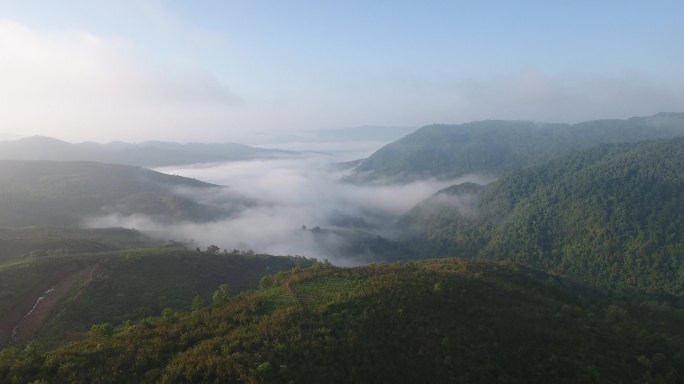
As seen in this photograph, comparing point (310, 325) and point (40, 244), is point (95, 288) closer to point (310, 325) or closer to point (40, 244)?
point (40, 244)

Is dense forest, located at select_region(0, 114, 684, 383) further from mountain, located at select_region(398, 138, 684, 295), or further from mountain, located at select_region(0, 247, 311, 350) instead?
mountain, located at select_region(398, 138, 684, 295)

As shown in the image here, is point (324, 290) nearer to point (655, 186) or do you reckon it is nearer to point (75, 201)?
point (655, 186)

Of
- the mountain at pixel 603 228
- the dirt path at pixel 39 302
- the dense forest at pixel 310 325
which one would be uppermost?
the dense forest at pixel 310 325

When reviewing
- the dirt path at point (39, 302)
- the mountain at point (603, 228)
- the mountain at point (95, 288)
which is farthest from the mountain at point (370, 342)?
the mountain at point (603, 228)

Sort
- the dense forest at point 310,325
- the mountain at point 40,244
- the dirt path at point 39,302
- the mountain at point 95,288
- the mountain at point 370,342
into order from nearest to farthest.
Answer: the mountain at point 370,342, the dense forest at point 310,325, the dirt path at point 39,302, the mountain at point 95,288, the mountain at point 40,244

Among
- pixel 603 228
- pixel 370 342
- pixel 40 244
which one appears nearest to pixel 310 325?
pixel 370 342

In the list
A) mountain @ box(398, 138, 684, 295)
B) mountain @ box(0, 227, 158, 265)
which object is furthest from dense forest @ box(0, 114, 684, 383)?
mountain @ box(398, 138, 684, 295)

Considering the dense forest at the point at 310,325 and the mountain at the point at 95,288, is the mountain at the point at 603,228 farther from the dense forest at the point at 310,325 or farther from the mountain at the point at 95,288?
the mountain at the point at 95,288

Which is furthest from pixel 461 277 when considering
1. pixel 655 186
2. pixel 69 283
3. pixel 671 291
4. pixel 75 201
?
pixel 75 201
